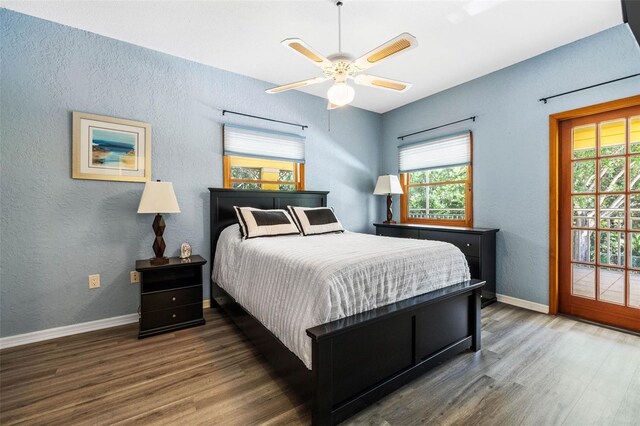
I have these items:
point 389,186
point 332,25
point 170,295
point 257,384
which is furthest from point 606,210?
point 170,295

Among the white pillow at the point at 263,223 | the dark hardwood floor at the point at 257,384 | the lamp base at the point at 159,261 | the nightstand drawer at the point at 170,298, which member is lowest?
the dark hardwood floor at the point at 257,384

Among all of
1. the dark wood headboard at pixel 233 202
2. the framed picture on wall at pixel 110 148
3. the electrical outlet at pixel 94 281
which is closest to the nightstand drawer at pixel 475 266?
the dark wood headboard at pixel 233 202

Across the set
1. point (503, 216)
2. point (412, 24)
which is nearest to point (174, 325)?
point (412, 24)

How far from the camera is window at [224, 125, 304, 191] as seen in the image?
3355 mm

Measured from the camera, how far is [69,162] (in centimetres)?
253

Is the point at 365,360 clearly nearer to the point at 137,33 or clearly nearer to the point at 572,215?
the point at 572,215

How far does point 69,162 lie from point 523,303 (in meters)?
4.67

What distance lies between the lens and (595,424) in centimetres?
146

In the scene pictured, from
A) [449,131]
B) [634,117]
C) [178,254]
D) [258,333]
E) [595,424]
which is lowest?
[595,424]

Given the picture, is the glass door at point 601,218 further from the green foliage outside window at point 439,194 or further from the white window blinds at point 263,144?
the white window blinds at point 263,144

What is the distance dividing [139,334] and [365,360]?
198 centimetres

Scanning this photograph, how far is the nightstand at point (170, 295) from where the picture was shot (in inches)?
97.6

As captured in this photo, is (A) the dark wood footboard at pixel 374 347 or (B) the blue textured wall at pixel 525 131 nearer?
(A) the dark wood footboard at pixel 374 347

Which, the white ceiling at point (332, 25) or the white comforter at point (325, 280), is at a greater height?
the white ceiling at point (332, 25)
